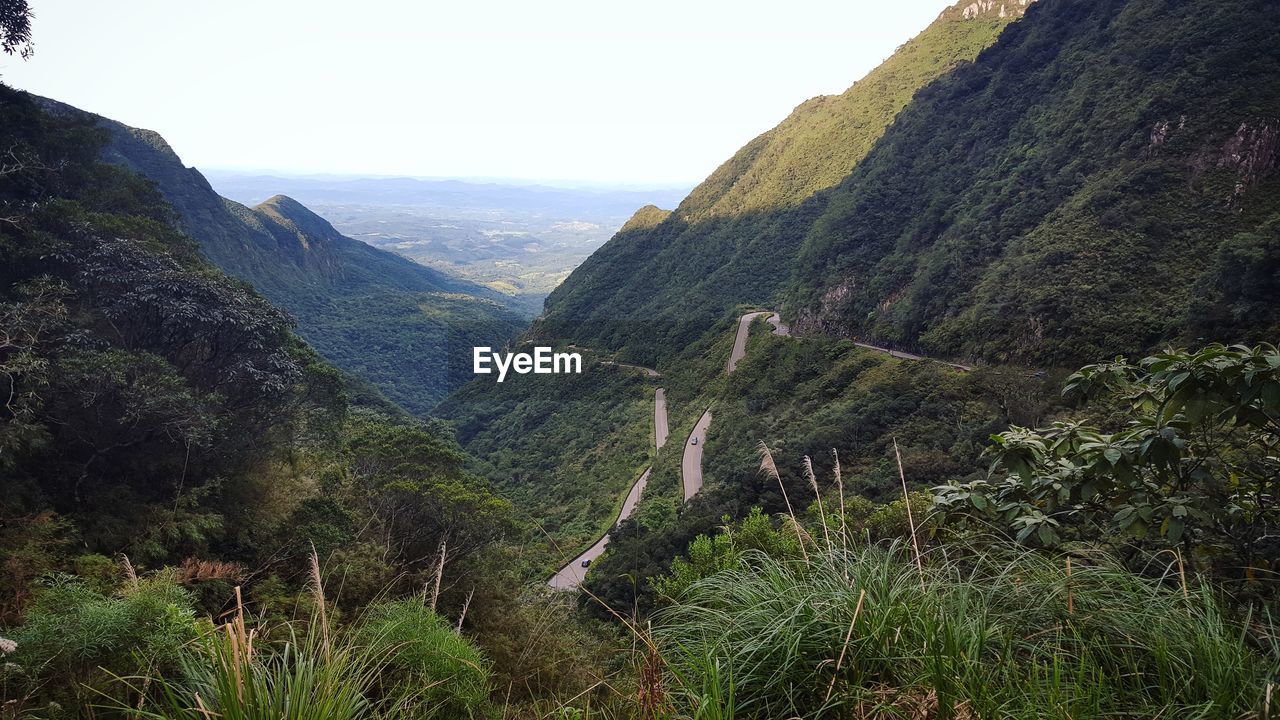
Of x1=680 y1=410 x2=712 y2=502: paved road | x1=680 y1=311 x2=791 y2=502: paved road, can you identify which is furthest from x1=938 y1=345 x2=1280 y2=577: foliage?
x1=680 y1=410 x2=712 y2=502: paved road

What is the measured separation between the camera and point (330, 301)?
105 metres

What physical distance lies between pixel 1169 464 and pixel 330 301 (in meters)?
119

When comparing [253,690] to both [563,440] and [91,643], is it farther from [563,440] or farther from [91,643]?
[563,440]

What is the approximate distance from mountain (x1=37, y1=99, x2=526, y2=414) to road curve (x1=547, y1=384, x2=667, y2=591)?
4120 centimetres

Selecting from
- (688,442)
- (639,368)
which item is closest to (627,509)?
(688,442)

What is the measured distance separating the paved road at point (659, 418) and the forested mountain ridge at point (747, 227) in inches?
329

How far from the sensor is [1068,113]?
4031 cm

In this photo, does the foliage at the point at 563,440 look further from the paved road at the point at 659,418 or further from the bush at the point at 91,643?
the bush at the point at 91,643

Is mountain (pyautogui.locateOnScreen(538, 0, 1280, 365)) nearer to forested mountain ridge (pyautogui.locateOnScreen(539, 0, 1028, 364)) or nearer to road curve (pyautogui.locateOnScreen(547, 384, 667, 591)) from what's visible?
forested mountain ridge (pyautogui.locateOnScreen(539, 0, 1028, 364))

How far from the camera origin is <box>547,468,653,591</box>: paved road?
22.6m

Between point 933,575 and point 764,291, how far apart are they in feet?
210

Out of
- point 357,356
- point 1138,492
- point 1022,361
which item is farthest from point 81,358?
point 357,356

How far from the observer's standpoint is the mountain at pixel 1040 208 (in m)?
24.7

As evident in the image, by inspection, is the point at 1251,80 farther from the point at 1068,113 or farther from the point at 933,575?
the point at 933,575
